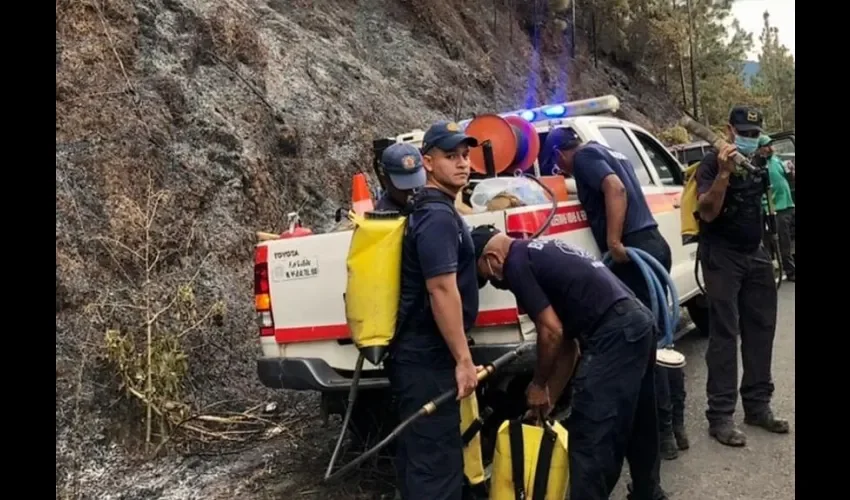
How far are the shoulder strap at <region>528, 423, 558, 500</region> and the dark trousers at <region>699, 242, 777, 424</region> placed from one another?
1.85 metres

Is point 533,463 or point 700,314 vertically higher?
point 533,463

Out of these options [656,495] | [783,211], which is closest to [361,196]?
[656,495]

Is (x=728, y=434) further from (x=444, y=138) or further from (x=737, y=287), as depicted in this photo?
(x=444, y=138)

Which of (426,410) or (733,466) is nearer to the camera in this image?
(426,410)

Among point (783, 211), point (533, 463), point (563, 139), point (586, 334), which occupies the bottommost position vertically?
point (533, 463)

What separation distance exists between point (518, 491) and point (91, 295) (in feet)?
11.5

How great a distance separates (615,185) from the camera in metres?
4.44

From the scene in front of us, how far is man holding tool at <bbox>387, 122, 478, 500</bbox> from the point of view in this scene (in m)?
3.19

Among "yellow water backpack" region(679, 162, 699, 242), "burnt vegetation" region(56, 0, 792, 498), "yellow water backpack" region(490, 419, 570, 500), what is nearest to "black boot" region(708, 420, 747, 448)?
"yellow water backpack" region(679, 162, 699, 242)

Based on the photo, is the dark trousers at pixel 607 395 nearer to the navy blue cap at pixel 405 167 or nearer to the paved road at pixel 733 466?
the paved road at pixel 733 466

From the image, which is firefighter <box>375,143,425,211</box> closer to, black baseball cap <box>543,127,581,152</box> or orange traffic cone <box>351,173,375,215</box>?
orange traffic cone <box>351,173,375,215</box>

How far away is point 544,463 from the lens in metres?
3.35

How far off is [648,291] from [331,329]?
1.83 m

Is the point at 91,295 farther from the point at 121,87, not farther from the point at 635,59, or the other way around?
the point at 635,59
